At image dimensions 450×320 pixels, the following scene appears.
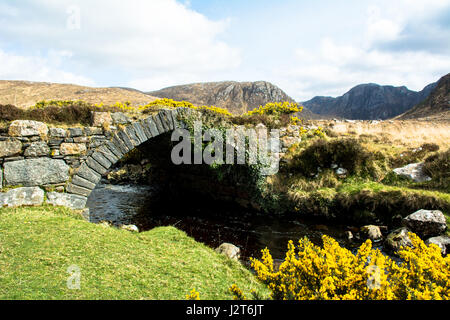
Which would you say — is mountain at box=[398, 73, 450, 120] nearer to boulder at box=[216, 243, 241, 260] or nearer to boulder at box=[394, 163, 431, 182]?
boulder at box=[394, 163, 431, 182]

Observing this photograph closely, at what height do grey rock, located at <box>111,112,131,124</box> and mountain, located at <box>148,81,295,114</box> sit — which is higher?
mountain, located at <box>148,81,295,114</box>

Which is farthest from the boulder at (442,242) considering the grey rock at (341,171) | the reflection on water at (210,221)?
the grey rock at (341,171)

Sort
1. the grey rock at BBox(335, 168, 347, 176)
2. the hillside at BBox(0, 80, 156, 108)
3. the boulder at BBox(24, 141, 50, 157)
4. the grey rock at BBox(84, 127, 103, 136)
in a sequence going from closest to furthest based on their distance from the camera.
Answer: the boulder at BBox(24, 141, 50, 157) → the grey rock at BBox(84, 127, 103, 136) → the grey rock at BBox(335, 168, 347, 176) → the hillside at BBox(0, 80, 156, 108)

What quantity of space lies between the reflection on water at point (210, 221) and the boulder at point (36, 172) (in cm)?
338

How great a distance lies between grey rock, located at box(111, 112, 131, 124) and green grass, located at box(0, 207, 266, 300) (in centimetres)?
299

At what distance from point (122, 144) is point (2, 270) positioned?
439 centimetres

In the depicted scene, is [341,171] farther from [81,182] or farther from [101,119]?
→ [81,182]

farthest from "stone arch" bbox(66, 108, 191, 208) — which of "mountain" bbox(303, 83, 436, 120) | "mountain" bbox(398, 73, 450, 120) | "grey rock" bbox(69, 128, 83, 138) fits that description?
"mountain" bbox(303, 83, 436, 120)

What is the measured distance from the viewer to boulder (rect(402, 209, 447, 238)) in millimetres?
6898

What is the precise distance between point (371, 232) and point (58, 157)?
9246 millimetres

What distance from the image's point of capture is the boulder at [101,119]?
6.95 m

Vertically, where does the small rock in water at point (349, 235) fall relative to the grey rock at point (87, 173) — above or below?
below

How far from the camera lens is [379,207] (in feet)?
28.6

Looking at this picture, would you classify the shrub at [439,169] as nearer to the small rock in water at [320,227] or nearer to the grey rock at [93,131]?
the small rock in water at [320,227]
